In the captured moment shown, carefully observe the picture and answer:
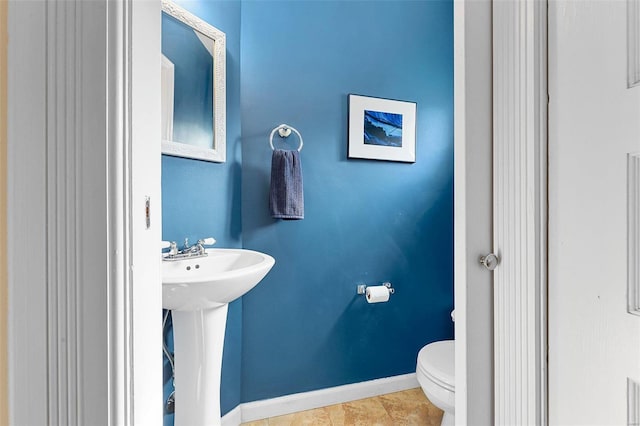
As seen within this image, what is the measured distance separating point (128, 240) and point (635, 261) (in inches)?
29.8

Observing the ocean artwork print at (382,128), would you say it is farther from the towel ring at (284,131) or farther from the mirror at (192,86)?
the mirror at (192,86)

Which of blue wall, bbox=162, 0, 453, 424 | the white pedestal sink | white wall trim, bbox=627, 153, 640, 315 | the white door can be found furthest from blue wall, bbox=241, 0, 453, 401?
white wall trim, bbox=627, 153, 640, 315

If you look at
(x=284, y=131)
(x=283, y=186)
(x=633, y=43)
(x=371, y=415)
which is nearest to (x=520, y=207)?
(x=633, y=43)

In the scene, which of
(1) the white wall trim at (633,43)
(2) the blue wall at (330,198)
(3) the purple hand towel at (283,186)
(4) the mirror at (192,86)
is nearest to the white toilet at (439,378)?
(2) the blue wall at (330,198)

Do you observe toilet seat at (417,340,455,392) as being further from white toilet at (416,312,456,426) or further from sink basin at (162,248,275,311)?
sink basin at (162,248,275,311)

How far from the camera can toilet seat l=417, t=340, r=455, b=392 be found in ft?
3.81

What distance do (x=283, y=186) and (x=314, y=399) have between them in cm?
124

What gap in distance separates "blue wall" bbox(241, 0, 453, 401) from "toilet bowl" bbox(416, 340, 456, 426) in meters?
0.47

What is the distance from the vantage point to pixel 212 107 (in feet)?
4.54

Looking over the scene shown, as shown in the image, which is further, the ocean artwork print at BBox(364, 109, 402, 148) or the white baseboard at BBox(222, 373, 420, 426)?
the ocean artwork print at BBox(364, 109, 402, 148)

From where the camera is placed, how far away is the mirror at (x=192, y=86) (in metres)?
1.19

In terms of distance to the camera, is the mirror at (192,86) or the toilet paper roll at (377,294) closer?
the mirror at (192,86)
